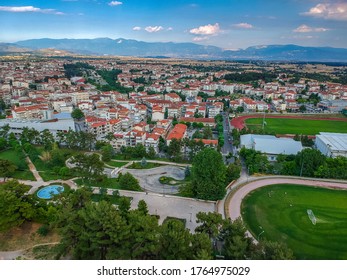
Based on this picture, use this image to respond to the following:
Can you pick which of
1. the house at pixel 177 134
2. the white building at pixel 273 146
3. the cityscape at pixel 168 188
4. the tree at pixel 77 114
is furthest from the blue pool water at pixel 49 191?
the tree at pixel 77 114

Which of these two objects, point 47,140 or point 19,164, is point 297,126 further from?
point 19,164

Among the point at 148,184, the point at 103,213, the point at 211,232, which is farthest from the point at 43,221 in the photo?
the point at 211,232

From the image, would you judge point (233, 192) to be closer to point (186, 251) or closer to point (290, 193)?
point (290, 193)

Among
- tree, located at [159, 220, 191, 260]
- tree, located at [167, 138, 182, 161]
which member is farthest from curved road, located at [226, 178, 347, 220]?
tree, located at [159, 220, 191, 260]

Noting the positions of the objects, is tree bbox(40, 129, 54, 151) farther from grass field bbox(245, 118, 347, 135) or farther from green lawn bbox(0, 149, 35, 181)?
grass field bbox(245, 118, 347, 135)

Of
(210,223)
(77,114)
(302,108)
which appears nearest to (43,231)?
(210,223)

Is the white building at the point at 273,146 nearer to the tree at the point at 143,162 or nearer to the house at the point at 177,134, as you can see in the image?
the house at the point at 177,134
